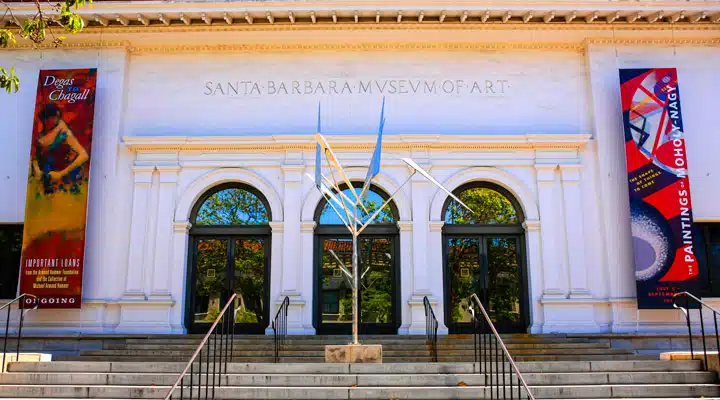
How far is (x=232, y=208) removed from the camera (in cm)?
1329

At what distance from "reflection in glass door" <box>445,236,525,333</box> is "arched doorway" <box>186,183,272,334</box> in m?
3.64

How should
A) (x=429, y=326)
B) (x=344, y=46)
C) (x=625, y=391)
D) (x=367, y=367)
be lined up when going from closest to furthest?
(x=625, y=391)
(x=367, y=367)
(x=429, y=326)
(x=344, y=46)

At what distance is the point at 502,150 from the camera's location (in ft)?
43.1

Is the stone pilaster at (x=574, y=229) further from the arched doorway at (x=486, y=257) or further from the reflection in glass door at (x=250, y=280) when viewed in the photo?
the reflection in glass door at (x=250, y=280)

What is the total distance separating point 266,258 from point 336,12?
16.7 feet

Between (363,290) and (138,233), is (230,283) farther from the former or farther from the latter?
(363,290)

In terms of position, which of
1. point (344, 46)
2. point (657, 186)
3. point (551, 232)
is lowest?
point (551, 232)

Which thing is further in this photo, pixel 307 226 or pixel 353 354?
pixel 307 226

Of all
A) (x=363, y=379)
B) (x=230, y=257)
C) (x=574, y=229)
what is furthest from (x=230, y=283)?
(x=574, y=229)

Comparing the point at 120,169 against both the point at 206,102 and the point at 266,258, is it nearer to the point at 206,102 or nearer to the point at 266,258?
the point at 206,102

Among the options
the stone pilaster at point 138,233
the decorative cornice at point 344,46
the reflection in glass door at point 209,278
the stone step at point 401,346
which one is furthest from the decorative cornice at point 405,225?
the stone pilaster at point 138,233

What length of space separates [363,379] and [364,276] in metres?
4.90

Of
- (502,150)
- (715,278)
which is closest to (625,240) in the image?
(715,278)

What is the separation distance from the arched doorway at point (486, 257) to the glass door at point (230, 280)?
144 inches
